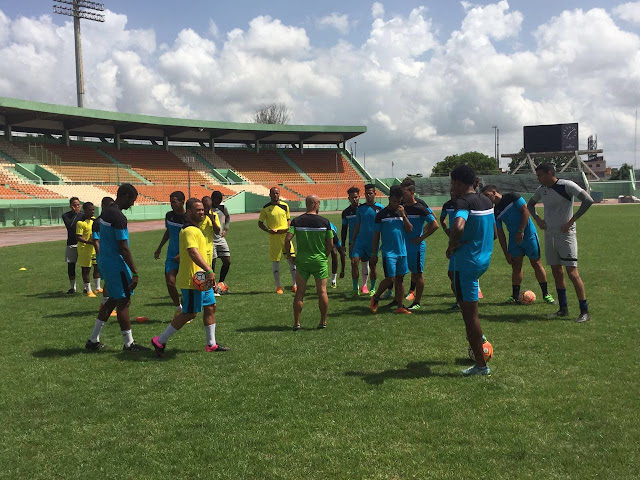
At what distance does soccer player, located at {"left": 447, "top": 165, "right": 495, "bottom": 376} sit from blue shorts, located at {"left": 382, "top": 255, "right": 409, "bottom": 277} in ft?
9.06

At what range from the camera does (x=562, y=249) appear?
754 centimetres

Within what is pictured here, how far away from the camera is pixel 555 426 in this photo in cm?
403

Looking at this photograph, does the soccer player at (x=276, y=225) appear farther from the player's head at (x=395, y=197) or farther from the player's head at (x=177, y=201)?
the player's head at (x=395, y=197)

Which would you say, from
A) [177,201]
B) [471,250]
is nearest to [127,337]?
[177,201]

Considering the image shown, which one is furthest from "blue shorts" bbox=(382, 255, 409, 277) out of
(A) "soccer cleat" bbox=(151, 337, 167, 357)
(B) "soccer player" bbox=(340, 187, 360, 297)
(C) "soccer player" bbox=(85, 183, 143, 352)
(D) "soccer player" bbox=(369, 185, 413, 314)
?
(C) "soccer player" bbox=(85, 183, 143, 352)

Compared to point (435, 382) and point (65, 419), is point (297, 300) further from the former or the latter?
point (65, 419)

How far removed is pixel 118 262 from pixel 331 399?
136 inches

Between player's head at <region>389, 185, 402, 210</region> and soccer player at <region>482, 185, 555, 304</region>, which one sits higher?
player's head at <region>389, 185, 402, 210</region>

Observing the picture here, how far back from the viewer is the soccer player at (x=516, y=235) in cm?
849

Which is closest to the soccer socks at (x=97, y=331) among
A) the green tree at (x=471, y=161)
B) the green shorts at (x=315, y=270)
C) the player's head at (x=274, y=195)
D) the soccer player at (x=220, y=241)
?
the green shorts at (x=315, y=270)

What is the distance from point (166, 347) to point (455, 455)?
4.31m

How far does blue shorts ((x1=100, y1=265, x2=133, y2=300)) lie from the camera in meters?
6.47

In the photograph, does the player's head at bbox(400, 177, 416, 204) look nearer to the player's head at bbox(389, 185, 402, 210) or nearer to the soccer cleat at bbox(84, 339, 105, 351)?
the player's head at bbox(389, 185, 402, 210)

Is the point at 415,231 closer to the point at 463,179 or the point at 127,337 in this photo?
the point at 463,179
